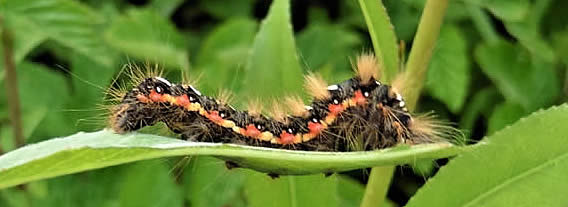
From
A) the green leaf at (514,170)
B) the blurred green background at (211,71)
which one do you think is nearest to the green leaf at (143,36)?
the blurred green background at (211,71)

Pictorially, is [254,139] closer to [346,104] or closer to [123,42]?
[346,104]

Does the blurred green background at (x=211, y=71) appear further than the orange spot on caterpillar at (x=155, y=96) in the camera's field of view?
Yes

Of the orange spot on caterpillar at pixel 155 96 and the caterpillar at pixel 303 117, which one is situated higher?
the orange spot on caterpillar at pixel 155 96

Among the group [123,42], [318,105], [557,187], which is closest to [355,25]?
[123,42]

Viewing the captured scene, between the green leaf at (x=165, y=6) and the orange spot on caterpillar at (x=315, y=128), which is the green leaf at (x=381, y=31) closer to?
the orange spot on caterpillar at (x=315, y=128)

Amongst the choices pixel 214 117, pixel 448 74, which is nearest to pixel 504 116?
pixel 448 74

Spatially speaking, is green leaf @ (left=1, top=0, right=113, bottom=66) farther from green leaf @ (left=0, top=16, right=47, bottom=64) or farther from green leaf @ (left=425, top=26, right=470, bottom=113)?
green leaf @ (left=425, top=26, right=470, bottom=113)

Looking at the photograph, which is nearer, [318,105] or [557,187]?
[557,187]

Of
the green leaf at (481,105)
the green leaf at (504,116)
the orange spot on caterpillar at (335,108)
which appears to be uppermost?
the orange spot on caterpillar at (335,108)
